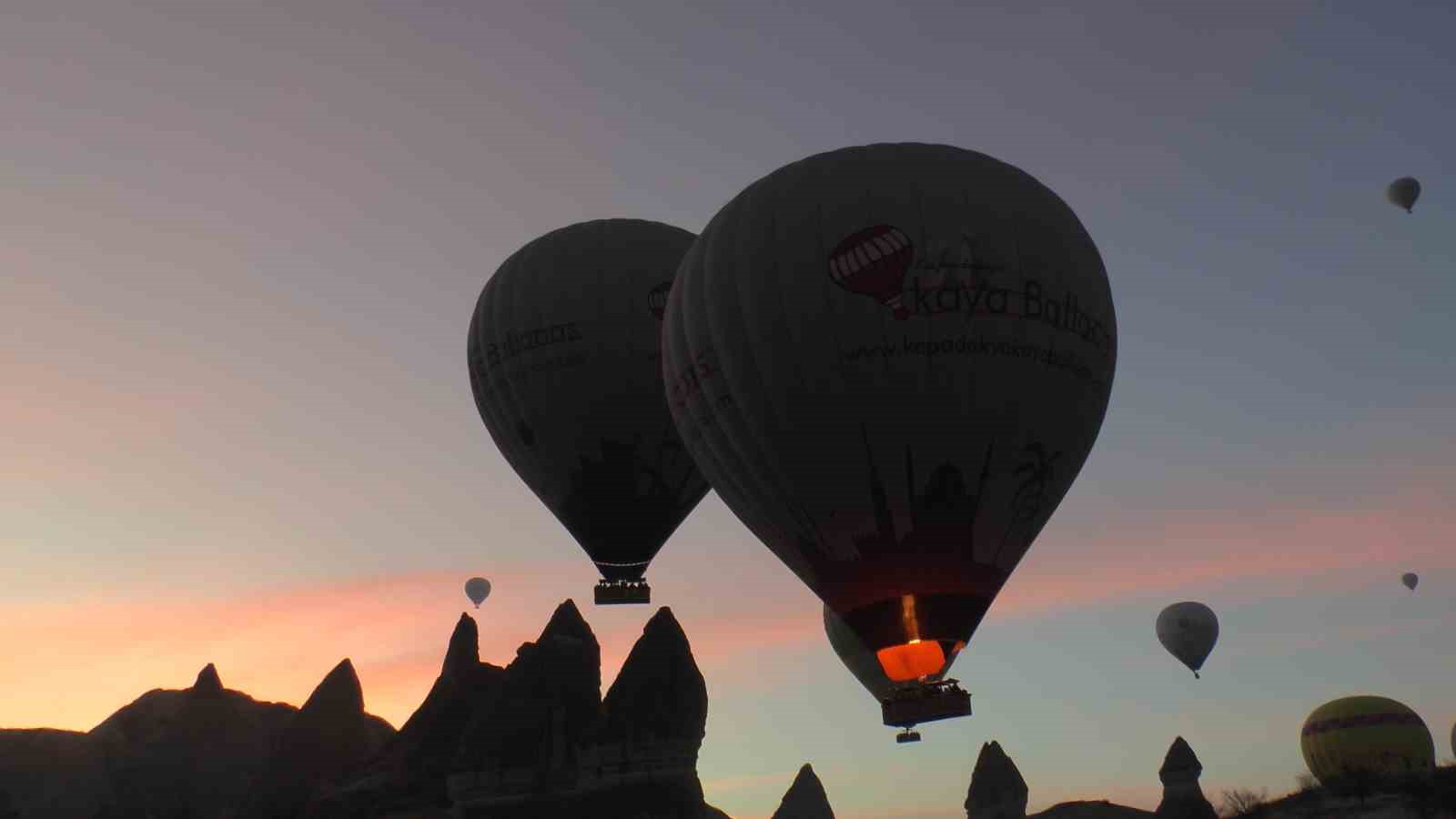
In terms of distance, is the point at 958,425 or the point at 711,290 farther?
the point at 711,290

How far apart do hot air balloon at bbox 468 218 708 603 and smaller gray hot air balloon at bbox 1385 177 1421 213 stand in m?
39.4

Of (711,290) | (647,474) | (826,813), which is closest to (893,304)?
(711,290)

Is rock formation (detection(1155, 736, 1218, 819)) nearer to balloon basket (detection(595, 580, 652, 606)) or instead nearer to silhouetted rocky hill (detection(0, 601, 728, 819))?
silhouetted rocky hill (detection(0, 601, 728, 819))

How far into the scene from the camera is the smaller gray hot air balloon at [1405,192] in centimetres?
5825

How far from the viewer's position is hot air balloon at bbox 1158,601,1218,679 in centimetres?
6112

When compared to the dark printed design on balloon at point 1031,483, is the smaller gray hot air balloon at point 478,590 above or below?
above

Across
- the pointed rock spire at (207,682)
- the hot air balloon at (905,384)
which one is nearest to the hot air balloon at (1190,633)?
the hot air balloon at (905,384)

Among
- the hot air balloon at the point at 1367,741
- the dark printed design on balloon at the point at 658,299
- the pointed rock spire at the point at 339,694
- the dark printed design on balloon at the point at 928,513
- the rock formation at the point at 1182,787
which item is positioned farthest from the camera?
the pointed rock spire at the point at 339,694

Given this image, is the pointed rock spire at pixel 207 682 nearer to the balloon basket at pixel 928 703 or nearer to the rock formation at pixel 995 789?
the rock formation at pixel 995 789

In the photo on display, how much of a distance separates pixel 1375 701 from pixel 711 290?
43.1 m

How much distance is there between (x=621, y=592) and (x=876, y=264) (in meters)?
15.3

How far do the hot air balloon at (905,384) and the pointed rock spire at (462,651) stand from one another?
43.1 metres

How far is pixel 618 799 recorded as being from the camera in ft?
176

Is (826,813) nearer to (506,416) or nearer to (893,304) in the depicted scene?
(506,416)
